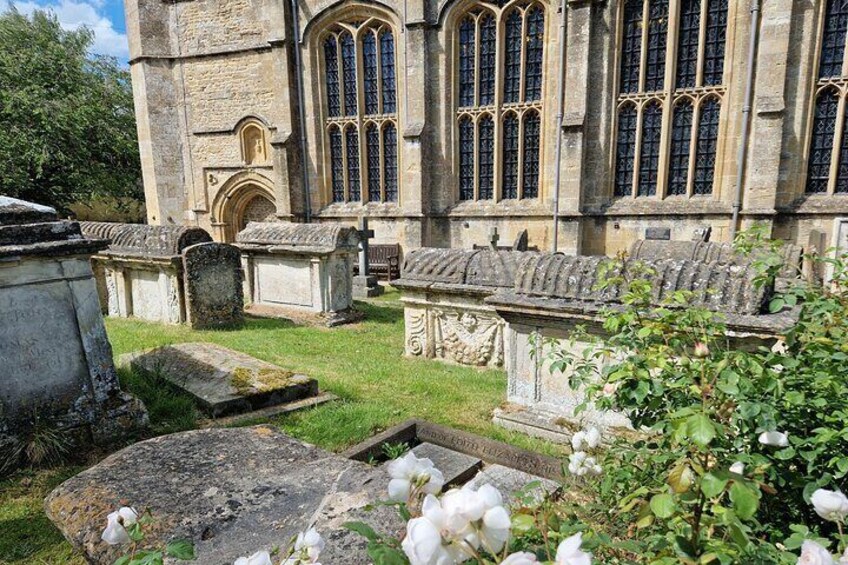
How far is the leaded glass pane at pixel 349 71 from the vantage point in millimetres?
15039

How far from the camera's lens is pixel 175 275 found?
7.77 meters

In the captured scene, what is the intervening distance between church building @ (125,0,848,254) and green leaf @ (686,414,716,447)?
1243cm

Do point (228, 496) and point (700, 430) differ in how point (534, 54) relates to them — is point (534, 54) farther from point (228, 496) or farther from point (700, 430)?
point (700, 430)

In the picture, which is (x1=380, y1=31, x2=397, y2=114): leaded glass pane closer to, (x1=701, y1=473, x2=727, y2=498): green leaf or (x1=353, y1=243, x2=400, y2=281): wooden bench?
(x1=353, y1=243, x2=400, y2=281): wooden bench

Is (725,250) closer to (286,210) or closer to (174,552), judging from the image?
(174,552)

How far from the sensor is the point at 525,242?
43.7 feet

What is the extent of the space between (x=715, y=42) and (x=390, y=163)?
9.22m

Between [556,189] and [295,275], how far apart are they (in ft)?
24.8

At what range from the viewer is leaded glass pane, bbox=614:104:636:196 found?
1297 centimetres

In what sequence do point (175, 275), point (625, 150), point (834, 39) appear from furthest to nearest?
point (625, 150) < point (834, 39) < point (175, 275)

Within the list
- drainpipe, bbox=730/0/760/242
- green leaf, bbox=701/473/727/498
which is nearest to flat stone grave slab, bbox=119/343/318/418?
green leaf, bbox=701/473/727/498

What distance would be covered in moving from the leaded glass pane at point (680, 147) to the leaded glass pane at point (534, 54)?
3.62m

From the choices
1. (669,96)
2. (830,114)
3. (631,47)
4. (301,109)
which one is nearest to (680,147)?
(669,96)

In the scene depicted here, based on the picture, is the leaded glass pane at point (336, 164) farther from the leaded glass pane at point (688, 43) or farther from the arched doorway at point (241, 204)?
the leaded glass pane at point (688, 43)
